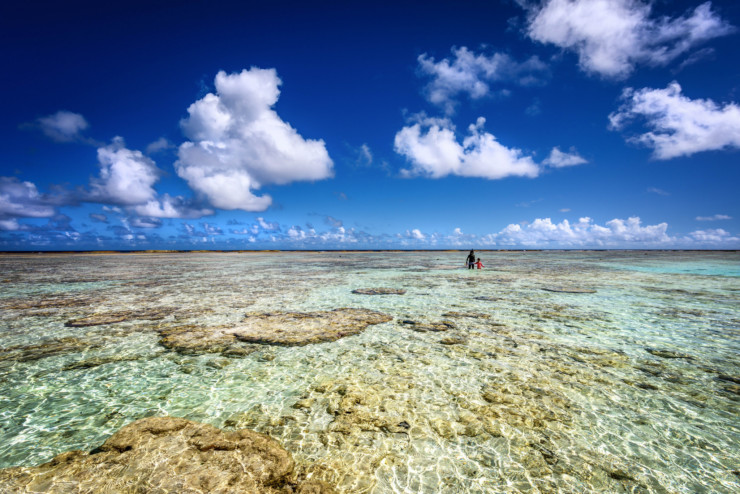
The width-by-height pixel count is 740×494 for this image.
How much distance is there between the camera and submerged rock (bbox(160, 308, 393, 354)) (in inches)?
350

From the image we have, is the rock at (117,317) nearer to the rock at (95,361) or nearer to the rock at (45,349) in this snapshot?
the rock at (45,349)

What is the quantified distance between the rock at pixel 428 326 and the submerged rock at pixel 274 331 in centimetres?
93

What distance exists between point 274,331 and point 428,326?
5.14 metres

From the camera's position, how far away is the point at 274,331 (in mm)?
10031

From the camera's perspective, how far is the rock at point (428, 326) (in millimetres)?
10461

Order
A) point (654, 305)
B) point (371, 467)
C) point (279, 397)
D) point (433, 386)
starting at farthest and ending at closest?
point (654, 305)
point (433, 386)
point (279, 397)
point (371, 467)

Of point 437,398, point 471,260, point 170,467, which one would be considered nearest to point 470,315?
point 437,398

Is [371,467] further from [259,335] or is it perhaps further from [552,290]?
[552,290]

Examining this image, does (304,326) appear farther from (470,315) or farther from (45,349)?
(45,349)

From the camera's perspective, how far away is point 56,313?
12.4 m

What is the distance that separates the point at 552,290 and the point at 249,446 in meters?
19.1

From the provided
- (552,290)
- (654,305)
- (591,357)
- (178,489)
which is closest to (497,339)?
(591,357)

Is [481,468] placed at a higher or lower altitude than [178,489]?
lower

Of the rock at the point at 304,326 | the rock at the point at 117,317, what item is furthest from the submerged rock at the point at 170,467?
the rock at the point at 117,317
